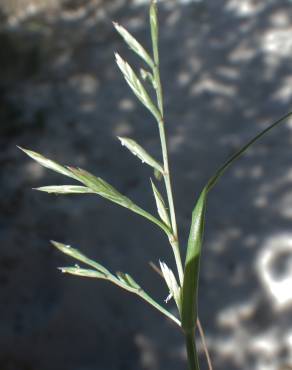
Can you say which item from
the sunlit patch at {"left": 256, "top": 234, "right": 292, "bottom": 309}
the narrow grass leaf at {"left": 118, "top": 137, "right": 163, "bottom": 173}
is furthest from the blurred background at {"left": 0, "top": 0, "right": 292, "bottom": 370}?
the narrow grass leaf at {"left": 118, "top": 137, "right": 163, "bottom": 173}

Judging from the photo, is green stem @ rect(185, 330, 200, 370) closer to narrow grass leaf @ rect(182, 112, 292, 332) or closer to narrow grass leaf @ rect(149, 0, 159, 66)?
narrow grass leaf @ rect(182, 112, 292, 332)

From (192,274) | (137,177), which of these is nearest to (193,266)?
(192,274)

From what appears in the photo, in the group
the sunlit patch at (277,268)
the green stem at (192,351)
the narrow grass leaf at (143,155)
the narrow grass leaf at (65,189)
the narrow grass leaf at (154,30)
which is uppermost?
the narrow grass leaf at (154,30)

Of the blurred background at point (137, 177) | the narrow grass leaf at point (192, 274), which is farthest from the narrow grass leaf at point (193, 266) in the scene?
the blurred background at point (137, 177)

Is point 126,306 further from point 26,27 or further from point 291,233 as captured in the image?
point 26,27

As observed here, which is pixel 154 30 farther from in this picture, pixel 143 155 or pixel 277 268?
pixel 277 268

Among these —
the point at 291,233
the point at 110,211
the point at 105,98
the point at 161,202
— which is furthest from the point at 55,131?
the point at 161,202

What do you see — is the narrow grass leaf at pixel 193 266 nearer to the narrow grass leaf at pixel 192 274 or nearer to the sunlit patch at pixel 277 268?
the narrow grass leaf at pixel 192 274
